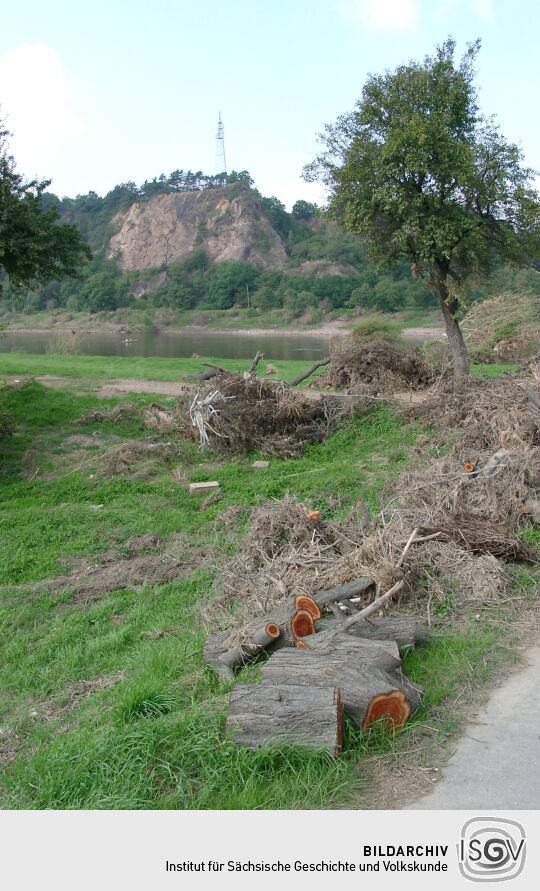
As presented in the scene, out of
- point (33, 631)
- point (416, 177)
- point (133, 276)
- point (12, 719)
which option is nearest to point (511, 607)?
point (12, 719)

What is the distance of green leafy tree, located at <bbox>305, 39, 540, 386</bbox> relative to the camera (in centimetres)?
1535

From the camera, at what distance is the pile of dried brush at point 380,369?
1808cm

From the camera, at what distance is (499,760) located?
391cm

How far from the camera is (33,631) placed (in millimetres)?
7531

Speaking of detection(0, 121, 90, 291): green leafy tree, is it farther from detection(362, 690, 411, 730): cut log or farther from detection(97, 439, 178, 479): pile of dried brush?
detection(362, 690, 411, 730): cut log

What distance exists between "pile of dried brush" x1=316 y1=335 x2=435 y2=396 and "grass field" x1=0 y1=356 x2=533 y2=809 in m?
3.97

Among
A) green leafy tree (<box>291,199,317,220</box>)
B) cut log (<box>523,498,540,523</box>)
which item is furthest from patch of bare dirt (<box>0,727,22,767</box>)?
green leafy tree (<box>291,199,317,220</box>)

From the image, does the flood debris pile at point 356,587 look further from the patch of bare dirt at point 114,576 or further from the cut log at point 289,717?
the patch of bare dirt at point 114,576

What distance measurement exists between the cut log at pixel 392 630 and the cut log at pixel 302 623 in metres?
0.08

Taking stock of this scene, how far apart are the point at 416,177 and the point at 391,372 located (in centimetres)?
459

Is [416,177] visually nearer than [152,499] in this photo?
No

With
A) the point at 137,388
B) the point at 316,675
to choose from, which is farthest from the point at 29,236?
the point at 316,675

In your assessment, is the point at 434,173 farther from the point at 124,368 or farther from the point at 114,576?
the point at 124,368

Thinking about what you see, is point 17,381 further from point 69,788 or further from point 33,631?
point 69,788
